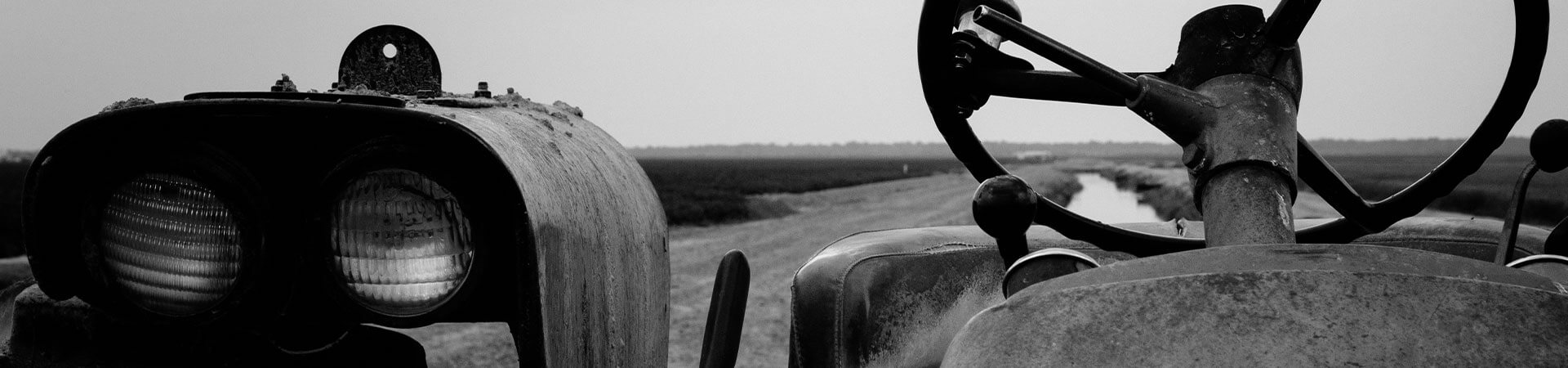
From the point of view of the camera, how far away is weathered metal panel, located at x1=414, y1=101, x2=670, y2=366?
1.02 metres

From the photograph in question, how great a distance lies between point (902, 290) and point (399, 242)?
1003 millimetres

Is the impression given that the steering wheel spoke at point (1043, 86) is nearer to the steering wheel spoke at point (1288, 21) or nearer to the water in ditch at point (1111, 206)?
the steering wheel spoke at point (1288, 21)

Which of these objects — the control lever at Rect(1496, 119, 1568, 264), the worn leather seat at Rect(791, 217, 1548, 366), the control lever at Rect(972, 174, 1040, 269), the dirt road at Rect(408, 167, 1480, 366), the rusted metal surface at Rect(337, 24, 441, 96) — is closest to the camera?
the control lever at Rect(972, 174, 1040, 269)

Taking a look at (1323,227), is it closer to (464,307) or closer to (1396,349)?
(1396,349)

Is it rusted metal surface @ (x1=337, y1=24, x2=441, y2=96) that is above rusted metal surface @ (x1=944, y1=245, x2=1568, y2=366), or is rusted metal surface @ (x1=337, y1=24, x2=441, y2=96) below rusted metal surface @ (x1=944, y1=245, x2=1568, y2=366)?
above

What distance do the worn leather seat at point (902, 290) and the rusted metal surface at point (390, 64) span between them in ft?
2.49

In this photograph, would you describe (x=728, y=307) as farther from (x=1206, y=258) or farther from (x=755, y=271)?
(x=755, y=271)

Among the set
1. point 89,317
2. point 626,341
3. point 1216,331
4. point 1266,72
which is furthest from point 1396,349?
point 89,317

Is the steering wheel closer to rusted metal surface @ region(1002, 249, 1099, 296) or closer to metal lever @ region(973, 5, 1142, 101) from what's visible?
metal lever @ region(973, 5, 1142, 101)

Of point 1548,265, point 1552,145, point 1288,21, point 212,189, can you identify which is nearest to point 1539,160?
point 1552,145

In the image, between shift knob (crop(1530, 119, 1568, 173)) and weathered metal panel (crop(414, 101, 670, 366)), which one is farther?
shift knob (crop(1530, 119, 1568, 173))

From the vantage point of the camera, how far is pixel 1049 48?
4.44 feet

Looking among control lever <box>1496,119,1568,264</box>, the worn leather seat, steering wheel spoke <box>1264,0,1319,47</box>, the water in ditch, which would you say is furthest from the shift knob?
the water in ditch

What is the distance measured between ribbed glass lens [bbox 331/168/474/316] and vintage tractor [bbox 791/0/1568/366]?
0.55 m
